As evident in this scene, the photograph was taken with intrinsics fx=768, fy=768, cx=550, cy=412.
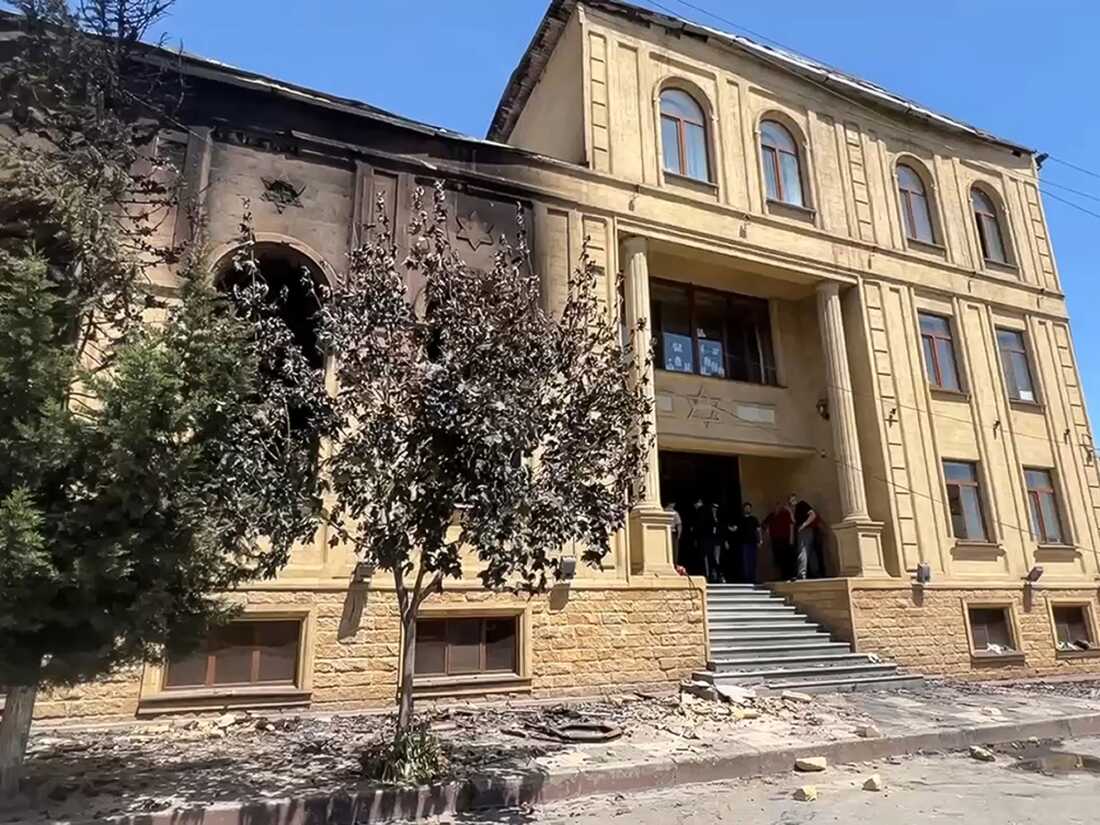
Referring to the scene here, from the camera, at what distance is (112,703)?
8648 millimetres

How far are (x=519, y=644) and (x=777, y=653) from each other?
4431 mm

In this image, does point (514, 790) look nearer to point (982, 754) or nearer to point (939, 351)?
point (982, 754)

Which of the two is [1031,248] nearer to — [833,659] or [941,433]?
[941,433]

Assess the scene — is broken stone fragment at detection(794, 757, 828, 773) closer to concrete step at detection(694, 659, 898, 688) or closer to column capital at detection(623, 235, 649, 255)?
concrete step at detection(694, 659, 898, 688)

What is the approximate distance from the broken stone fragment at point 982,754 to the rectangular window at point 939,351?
361 inches

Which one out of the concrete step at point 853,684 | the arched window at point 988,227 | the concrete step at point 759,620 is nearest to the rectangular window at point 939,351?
the arched window at point 988,227

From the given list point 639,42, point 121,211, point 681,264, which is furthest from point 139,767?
point 639,42

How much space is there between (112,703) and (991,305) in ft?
60.1

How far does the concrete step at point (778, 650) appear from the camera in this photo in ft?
39.3

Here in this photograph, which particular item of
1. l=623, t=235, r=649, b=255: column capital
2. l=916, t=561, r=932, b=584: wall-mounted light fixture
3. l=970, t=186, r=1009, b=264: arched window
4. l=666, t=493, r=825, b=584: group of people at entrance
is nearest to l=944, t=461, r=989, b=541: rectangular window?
l=916, t=561, r=932, b=584: wall-mounted light fixture

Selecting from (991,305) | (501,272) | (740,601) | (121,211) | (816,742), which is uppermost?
(991,305)

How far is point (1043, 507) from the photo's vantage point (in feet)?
54.5

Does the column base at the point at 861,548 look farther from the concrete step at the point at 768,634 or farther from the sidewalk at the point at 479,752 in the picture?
the sidewalk at the point at 479,752

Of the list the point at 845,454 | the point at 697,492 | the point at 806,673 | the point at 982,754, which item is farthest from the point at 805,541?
the point at 982,754
